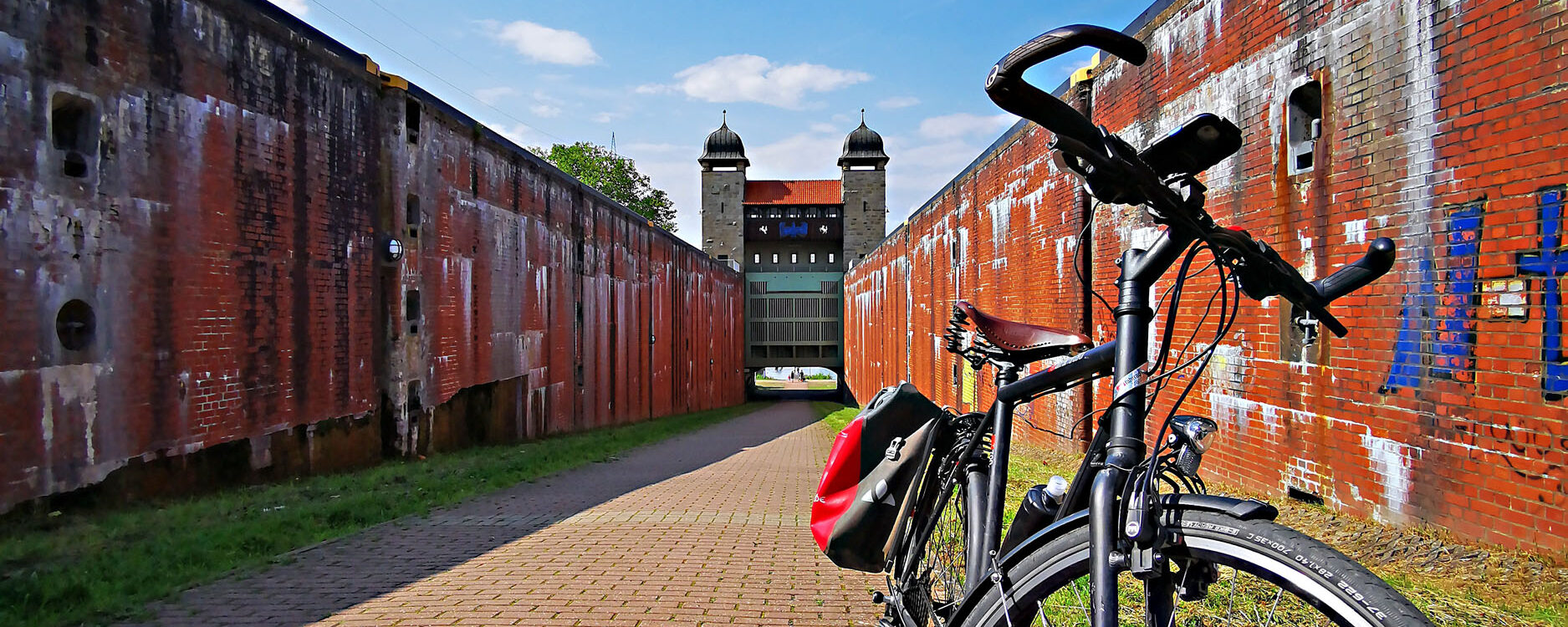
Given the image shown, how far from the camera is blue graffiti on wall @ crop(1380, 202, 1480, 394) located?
155 inches

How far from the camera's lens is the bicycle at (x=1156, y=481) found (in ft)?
4.56

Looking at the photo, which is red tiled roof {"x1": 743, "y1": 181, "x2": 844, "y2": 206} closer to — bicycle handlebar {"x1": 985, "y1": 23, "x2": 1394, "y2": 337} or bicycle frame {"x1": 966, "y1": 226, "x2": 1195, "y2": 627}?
bicycle frame {"x1": 966, "y1": 226, "x2": 1195, "y2": 627}

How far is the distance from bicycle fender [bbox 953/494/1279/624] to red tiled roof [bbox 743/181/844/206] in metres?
44.8

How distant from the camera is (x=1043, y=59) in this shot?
1.51m

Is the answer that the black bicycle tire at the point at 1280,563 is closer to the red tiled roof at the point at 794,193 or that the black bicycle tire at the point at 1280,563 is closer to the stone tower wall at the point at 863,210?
the stone tower wall at the point at 863,210

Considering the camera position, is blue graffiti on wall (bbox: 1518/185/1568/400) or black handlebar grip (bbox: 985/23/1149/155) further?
blue graffiti on wall (bbox: 1518/185/1568/400)

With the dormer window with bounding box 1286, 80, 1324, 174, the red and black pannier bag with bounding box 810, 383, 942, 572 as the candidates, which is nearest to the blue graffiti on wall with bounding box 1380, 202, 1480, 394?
the dormer window with bounding box 1286, 80, 1324, 174

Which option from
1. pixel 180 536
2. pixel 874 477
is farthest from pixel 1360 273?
pixel 180 536

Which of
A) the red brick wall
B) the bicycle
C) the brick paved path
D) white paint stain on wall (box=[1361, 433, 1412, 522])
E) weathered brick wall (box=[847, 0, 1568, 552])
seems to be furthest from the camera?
the red brick wall

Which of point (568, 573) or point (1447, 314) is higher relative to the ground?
point (1447, 314)

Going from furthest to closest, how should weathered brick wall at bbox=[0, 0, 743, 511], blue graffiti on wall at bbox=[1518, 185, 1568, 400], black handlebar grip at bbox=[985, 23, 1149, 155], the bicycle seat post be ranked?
weathered brick wall at bbox=[0, 0, 743, 511] → blue graffiti on wall at bbox=[1518, 185, 1568, 400] → the bicycle seat post → black handlebar grip at bbox=[985, 23, 1149, 155]

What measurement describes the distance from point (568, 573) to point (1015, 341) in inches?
129

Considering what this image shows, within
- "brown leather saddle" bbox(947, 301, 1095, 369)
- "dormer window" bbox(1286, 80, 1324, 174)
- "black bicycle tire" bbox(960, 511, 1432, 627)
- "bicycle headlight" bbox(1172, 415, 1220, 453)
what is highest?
"dormer window" bbox(1286, 80, 1324, 174)

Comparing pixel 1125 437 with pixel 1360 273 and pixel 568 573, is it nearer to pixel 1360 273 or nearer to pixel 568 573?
pixel 1360 273
